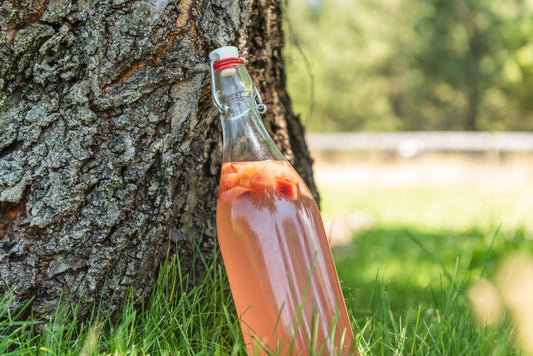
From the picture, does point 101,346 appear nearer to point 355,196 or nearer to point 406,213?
point 406,213

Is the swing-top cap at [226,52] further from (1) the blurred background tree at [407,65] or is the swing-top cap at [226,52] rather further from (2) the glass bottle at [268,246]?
(1) the blurred background tree at [407,65]

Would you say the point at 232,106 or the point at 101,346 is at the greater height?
the point at 232,106

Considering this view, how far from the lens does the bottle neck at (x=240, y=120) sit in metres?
1.13

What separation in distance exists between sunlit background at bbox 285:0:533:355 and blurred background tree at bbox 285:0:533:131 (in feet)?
0.14

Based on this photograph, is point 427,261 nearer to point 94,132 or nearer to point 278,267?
point 278,267

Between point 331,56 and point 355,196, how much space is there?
13432mm

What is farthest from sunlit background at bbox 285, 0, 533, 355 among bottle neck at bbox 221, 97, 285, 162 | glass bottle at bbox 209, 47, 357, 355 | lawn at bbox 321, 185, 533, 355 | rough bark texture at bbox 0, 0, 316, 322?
rough bark texture at bbox 0, 0, 316, 322

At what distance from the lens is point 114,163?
3.74 ft

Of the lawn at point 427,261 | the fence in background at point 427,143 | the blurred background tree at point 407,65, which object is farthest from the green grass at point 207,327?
the blurred background tree at point 407,65

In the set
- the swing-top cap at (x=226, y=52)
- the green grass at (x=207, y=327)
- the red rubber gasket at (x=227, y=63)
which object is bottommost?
the green grass at (x=207, y=327)

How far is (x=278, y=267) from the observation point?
1.03 meters

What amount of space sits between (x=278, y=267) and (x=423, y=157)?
33.6ft

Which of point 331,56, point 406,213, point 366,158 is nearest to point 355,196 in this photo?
point 406,213

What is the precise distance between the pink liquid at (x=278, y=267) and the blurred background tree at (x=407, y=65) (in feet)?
52.8
